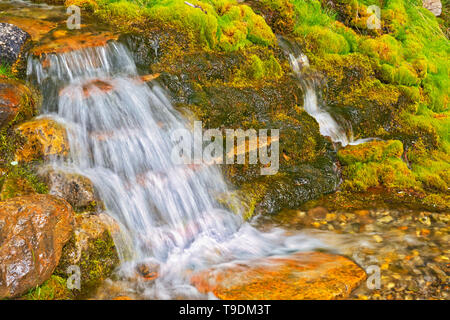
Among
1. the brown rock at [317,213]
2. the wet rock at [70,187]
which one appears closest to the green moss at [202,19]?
the brown rock at [317,213]

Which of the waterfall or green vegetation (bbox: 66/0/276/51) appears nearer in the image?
green vegetation (bbox: 66/0/276/51)

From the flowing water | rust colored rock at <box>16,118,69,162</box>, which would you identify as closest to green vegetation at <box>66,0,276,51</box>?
the flowing water

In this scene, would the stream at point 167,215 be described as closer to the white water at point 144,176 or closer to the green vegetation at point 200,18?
the white water at point 144,176

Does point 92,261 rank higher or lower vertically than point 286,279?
higher

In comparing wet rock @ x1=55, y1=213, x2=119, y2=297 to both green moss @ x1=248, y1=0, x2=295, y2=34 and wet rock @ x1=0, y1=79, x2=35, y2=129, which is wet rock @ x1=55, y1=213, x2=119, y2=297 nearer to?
wet rock @ x1=0, y1=79, x2=35, y2=129

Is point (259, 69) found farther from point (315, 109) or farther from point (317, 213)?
point (317, 213)

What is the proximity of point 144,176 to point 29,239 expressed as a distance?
5.65 feet

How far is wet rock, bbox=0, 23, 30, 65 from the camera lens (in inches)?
217

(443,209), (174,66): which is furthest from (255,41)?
(443,209)

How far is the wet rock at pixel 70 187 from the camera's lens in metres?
4.42

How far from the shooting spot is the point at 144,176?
201 inches

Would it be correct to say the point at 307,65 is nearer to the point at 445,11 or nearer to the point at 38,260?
the point at 38,260

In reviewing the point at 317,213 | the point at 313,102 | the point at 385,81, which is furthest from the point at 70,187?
the point at 385,81

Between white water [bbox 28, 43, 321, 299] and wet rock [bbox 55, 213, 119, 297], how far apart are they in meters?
0.16
